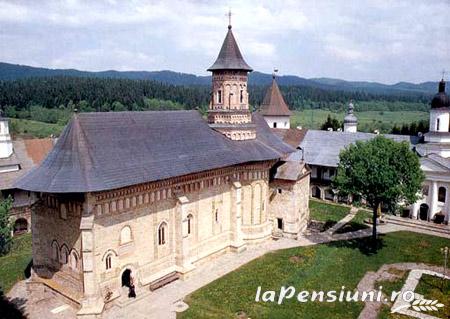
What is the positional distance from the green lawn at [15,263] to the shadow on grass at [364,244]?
2133 centimetres

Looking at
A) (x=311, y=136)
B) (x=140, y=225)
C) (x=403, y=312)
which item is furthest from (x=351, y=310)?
(x=311, y=136)

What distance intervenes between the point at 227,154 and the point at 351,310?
12543mm

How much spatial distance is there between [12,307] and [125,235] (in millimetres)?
6829

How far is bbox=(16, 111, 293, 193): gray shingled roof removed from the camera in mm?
20203

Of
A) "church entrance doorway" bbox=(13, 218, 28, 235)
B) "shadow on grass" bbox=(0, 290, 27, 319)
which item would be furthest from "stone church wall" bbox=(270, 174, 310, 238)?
"church entrance doorway" bbox=(13, 218, 28, 235)

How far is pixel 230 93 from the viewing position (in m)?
30.7

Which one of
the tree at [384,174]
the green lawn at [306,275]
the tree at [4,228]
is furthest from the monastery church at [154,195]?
the tree at [384,174]

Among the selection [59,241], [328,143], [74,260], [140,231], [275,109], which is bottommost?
[74,260]

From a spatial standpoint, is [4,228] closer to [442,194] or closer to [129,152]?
[129,152]

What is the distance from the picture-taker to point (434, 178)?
117 feet

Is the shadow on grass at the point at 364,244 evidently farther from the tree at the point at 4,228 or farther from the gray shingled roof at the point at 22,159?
the gray shingled roof at the point at 22,159

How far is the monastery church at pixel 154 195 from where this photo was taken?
20578 millimetres

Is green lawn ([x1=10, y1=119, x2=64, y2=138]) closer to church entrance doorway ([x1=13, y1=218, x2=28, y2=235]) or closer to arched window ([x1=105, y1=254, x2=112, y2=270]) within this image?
church entrance doorway ([x1=13, y1=218, x2=28, y2=235])

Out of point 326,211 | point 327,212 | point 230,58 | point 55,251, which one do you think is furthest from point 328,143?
point 55,251
